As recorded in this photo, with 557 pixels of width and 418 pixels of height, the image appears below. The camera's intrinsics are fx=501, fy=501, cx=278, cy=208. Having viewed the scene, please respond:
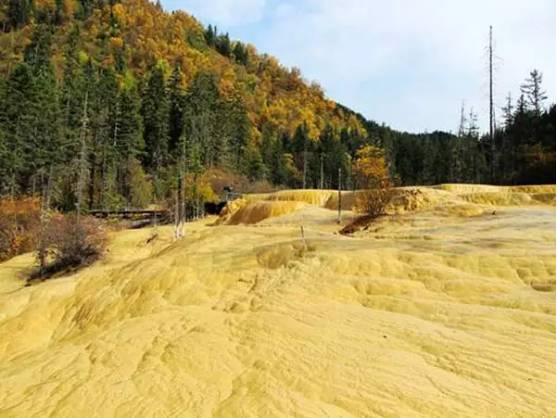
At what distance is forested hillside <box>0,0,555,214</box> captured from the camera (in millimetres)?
41812

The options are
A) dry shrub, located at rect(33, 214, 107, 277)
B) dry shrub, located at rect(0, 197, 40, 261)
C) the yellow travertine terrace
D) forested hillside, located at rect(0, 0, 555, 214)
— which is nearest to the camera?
the yellow travertine terrace

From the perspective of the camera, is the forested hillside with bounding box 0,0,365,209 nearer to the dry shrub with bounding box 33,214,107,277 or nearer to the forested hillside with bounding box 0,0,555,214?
the forested hillside with bounding box 0,0,555,214

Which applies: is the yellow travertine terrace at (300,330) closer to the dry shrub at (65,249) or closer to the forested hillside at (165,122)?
the dry shrub at (65,249)

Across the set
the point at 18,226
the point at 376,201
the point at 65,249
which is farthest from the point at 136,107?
the point at 376,201

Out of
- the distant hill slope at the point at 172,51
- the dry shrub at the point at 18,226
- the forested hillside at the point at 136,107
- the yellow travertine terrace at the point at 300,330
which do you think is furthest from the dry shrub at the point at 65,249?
the distant hill slope at the point at 172,51

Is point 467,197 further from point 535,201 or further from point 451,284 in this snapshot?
point 451,284

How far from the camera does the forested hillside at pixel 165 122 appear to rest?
137 feet

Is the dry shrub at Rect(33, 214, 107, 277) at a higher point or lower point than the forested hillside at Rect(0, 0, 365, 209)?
lower

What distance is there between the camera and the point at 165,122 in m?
58.2

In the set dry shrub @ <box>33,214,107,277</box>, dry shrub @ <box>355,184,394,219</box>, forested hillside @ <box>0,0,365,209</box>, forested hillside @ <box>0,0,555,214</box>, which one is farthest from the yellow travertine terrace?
forested hillside @ <box>0,0,365,209</box>

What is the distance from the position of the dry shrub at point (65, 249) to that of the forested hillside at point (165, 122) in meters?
10.5

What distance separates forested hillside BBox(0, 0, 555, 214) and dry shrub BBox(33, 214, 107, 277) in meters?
10.5

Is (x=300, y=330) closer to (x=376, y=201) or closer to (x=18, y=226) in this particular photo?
(x=376, y=201)

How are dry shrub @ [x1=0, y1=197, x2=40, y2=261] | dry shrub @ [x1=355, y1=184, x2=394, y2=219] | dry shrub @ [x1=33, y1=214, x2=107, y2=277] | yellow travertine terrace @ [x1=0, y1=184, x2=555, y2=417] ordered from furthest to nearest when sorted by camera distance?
dry shrub @ [x1=0, y1=197, x2=40, y2=261], dry shrub @ [x1=33, y1=214, x2=107, y2=277], dry shrub @ [x1=355, y1=184, x2=394, y2=219], yellow travertine terrace @ [x1=0, y1=184, x2=555, y2=417]
